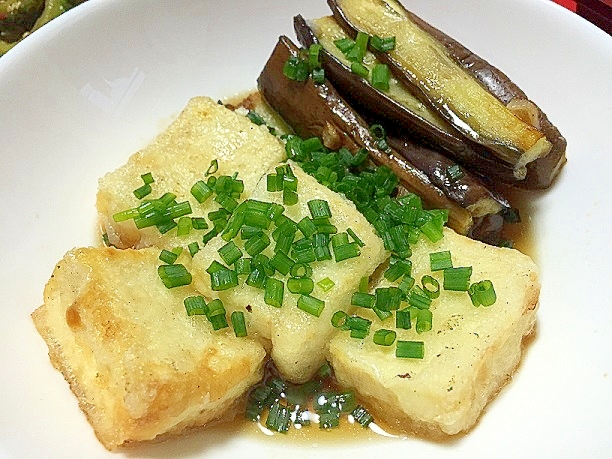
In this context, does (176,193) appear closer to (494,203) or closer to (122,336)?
(122,336)

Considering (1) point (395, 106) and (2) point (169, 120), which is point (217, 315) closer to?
(1) point (395, 106)

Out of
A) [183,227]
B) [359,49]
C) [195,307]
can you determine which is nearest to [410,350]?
[195,307]

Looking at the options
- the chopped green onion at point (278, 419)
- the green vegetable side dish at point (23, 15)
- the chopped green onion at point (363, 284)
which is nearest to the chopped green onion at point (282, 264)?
the chopped green onion at point (363, 284)

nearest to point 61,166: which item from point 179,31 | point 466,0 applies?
point 179,31

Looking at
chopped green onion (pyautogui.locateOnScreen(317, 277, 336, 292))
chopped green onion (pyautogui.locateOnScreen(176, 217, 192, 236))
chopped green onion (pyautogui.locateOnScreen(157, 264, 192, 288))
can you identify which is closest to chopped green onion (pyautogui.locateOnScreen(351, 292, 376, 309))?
chopped green onion (pyautogui.locateOnScreen(317, 277, 336, 292))

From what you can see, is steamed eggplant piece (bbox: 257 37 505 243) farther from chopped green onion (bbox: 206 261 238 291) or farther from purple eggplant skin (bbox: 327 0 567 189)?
chopped green onion (bbox: 206 261 238 291)
